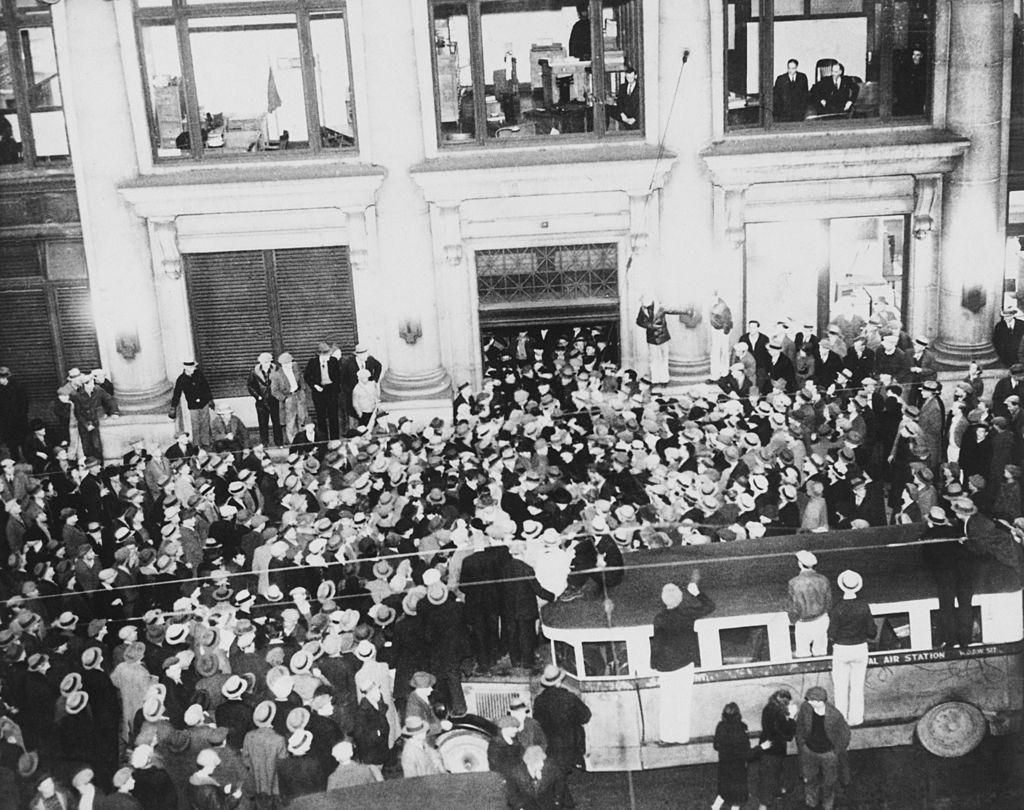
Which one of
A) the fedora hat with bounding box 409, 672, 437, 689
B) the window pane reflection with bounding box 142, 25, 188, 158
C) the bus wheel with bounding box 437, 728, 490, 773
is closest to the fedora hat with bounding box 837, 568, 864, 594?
the bus wheel with bounding box 437, 728, 490, 773

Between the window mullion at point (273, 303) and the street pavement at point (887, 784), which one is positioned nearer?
the street pavement at point (887, 784)

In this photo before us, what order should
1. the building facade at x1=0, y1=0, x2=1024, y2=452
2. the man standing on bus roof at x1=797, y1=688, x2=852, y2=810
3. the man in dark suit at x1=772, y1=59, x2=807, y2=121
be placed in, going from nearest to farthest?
the man standing on bus roof at x1=797, y1=688, x2=852, y2=810 < the building facade at x1=0, y1=0, x2=1024, y2=452 < the man in dark suit at x1=772, y1=59, x2=807, y2=121

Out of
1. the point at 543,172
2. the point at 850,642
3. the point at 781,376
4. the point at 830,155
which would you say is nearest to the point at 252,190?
the point at 543,172

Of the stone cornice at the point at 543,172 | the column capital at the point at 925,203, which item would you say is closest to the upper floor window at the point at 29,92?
the stone cornice at the point at 543,172

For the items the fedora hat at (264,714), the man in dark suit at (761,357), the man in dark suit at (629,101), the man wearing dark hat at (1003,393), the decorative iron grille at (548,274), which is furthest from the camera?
the decorative iron grille at (548,274)

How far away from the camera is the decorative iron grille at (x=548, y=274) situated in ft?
71.1

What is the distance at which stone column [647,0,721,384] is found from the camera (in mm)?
20078

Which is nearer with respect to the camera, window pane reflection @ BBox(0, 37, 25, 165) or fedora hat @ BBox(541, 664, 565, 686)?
fedora hat @ BBox(541, 664, 565, 686)

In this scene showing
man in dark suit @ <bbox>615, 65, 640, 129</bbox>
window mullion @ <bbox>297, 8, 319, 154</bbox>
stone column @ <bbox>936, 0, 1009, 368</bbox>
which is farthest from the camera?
man in dark suit @ <bbox>615, 65, 640, 129</bbox>

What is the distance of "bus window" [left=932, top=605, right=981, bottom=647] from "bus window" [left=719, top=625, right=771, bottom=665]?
169 centimetres

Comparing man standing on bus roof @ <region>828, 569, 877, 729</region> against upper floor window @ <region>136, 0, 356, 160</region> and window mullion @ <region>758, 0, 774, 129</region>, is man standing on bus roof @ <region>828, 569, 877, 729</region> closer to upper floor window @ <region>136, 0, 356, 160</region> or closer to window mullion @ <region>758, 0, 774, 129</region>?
window mullion @ <region>758, 0, 774, 129</region>

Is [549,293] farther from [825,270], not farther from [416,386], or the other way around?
[825,270]

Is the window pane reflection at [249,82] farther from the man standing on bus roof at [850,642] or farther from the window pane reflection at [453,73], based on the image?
the man standing on bus roof at [850,642]

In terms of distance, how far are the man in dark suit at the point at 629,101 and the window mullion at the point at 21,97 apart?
10676 millimetres
